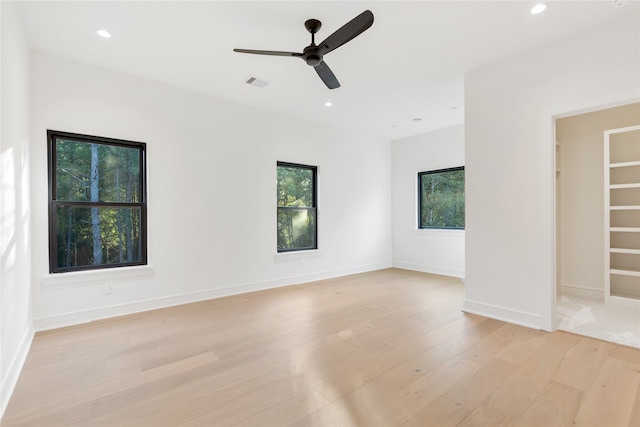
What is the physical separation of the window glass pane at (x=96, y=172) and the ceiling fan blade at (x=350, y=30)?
2685 millimetres

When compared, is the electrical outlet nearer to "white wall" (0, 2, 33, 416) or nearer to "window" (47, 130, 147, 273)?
"window" (47, 130, 147, 273)

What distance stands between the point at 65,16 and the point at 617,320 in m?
5.83

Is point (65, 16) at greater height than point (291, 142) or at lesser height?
greater

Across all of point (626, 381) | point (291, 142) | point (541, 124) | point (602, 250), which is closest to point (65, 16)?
point (291, 142)

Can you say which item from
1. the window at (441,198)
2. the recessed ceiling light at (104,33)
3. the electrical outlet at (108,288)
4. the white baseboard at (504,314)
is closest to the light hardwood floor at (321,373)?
the white baseboard at (504,314)

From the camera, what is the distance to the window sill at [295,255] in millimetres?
4867

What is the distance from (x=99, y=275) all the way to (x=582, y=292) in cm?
588

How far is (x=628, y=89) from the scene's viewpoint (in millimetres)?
2541

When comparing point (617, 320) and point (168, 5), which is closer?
point (168, 5)

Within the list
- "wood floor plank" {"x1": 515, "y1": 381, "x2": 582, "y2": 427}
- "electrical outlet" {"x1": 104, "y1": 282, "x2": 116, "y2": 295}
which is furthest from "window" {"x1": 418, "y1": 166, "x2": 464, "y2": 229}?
"electrical outlet" {"x1": 104, "y1": 282, "x2": 116, "y2": 295}

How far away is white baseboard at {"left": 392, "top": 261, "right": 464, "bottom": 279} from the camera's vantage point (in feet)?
18.2

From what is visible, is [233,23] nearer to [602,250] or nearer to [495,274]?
[495,274]

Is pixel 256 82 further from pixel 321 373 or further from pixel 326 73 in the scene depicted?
pixel 321 373

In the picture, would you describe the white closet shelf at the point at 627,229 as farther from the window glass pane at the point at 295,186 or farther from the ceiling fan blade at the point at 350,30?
the window glass pane at the point at 295,186
